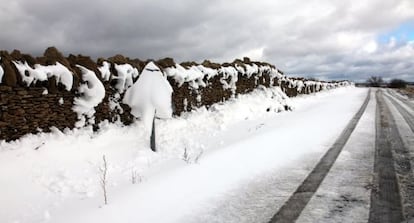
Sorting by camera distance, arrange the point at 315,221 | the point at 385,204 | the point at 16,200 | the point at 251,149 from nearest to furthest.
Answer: the point at 315,221 → the point at 385,204 → the point at 16,200 → the point at 251,149

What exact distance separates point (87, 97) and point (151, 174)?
2284 mm

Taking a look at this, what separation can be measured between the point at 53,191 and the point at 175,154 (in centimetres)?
302

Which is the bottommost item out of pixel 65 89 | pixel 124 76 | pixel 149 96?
pixel 149 96

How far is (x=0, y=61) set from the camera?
19.7 ft

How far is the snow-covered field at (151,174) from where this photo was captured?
5.00m

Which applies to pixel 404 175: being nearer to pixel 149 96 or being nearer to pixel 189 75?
pixel 149 96

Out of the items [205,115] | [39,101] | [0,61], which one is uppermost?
[0,61]

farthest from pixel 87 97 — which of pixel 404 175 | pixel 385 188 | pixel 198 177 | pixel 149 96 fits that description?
pixel 404 175

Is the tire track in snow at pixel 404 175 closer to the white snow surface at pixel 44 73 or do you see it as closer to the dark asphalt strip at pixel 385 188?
the dark asphalt strip at pixel 385 188

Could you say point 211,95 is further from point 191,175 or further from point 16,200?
point 16,200

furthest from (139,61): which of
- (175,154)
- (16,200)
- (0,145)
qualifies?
(16,200)

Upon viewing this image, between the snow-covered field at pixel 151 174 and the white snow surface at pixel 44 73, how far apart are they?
1.03 meters

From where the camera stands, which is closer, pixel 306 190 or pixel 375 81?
pixel 306 190

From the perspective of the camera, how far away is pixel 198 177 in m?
6.57
